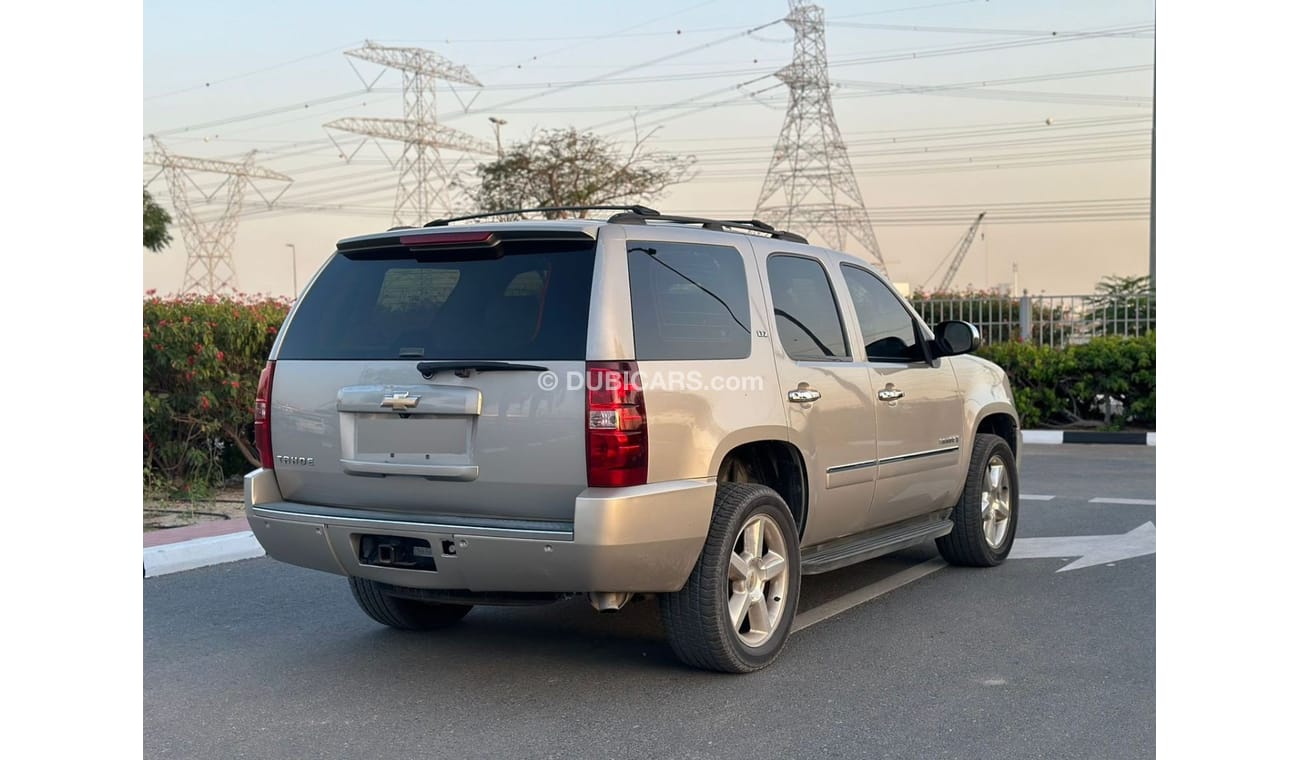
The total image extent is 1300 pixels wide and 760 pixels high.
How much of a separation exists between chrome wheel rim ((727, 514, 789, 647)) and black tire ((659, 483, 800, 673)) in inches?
1.5

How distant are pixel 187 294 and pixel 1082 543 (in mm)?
7770

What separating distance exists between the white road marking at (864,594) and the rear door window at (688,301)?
5.18 ft

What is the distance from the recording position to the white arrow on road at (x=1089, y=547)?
738 centimetres

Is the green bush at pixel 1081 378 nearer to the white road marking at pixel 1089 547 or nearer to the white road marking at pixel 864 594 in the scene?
the white road marking at pixel 1089 547

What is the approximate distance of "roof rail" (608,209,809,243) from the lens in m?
5.02

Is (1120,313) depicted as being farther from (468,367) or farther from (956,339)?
(468,367)

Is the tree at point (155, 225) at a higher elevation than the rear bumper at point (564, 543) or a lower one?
higher

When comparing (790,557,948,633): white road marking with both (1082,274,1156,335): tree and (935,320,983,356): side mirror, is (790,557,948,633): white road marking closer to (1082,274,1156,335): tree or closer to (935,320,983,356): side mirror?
(935,320,983,356): side mirror

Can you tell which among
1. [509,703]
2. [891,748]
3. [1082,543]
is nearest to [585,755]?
[509,703]

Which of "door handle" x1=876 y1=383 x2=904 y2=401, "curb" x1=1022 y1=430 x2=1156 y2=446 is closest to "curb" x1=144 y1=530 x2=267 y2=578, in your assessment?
"door handle" x1=876 y1=383 x2=904 y2=401

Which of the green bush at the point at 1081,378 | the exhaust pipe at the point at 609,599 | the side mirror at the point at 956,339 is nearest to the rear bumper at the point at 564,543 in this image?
the exhaust pipe at the point at 609,599

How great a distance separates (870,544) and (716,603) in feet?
4.78

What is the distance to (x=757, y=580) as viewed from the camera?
5.14 meters
